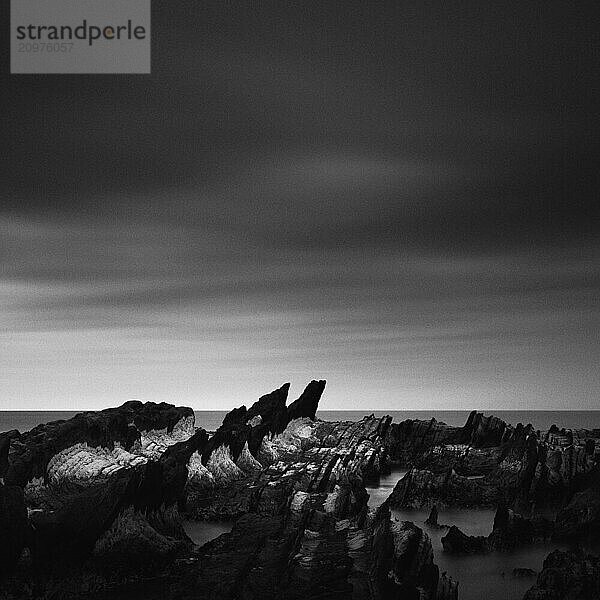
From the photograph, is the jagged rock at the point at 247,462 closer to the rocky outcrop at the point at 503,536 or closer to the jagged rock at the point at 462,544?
the rocky outcrop at the point at 503,536

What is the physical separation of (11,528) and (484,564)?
25.5 metres

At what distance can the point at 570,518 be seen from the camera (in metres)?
46.2

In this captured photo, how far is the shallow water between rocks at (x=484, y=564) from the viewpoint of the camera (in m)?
35.8

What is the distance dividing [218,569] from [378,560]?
7741mm

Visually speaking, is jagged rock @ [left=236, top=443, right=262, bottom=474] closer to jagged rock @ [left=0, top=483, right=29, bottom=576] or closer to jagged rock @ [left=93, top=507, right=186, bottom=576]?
jagged rock @ [left=93, top=507, right=186, bottom=576]

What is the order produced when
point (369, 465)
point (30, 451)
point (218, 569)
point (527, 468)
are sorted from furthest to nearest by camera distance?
point (369, 465) < point (527, 468) < point (30, 451) < point (218, 569)

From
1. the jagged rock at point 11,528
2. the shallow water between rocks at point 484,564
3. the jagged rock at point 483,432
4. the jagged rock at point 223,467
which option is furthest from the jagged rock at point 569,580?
the jagged rock at point 483,432

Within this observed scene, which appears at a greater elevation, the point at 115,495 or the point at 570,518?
the point at 115,495

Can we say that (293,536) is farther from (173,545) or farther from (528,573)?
(528,573)

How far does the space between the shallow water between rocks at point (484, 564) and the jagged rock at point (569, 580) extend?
19.5 feet

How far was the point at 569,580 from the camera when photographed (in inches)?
1109

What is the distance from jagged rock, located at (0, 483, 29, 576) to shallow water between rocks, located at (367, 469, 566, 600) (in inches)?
809

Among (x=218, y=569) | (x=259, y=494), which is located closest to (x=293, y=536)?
(x=218, y=569)

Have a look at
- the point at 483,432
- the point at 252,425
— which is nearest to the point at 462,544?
the point at 483,432
